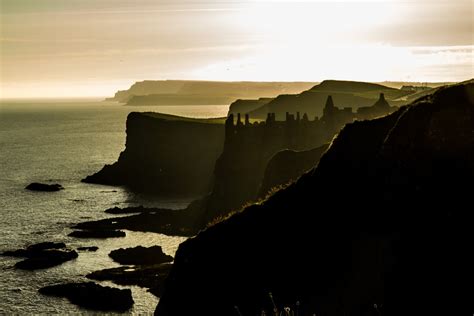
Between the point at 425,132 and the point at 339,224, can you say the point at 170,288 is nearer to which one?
the point at 339,224

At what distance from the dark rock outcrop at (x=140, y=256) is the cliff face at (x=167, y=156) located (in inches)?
2640

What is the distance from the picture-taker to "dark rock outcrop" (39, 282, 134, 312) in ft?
218

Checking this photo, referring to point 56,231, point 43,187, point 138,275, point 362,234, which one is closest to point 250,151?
point 56,231

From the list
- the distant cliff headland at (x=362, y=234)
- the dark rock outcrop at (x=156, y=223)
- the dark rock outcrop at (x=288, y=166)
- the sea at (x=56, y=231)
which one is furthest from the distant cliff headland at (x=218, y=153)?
the distant cliff headland at (x=362, y=234)

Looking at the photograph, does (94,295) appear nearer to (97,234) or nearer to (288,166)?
(288,166)

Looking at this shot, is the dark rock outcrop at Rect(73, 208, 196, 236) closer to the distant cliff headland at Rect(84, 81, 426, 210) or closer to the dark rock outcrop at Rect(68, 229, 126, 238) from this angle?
the dark rock outcrop at Rect(68, 229, 126, 238)

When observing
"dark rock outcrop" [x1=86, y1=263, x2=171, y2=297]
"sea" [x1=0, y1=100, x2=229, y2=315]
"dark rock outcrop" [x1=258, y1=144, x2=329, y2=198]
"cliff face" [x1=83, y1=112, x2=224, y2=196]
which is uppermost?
"dark rock outcrop" [x1=258, y1=144, x2=329, y2=198]

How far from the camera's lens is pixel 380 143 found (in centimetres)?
3219

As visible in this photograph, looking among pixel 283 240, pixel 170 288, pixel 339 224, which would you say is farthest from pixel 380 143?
pixel 170 288

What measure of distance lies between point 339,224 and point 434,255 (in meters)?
6.12

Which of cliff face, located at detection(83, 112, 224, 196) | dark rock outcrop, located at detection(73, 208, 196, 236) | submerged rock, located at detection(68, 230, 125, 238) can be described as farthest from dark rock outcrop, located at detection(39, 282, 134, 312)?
cliff face, located at detection(83, 112, 224, 196)

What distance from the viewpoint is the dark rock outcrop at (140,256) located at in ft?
277

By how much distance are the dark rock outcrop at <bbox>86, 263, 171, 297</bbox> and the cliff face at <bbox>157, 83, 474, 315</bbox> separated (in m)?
41.0

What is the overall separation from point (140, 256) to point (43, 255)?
40.2ft
